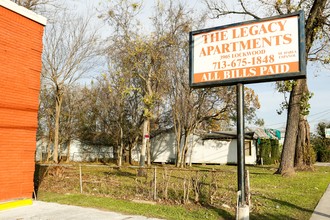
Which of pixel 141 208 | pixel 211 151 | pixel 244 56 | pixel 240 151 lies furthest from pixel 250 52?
pixel 211 151

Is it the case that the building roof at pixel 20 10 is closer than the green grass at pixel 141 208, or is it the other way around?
the green grass at pixel 141 208

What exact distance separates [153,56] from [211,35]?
11853 mm

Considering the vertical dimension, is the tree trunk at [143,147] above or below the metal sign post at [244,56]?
below

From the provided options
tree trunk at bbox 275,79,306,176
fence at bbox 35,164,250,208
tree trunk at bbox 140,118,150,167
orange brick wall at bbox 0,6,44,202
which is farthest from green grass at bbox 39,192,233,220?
tree trunk at bbox 275,79,306,176

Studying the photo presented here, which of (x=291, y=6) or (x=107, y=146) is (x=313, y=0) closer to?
(x=291, y=6)

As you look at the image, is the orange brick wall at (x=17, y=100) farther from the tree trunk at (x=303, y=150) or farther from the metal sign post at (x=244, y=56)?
the tree trunk at (x=303, y=150)

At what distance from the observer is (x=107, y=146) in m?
41.0

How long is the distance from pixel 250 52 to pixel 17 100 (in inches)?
262

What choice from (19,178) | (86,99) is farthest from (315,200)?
(86,99)

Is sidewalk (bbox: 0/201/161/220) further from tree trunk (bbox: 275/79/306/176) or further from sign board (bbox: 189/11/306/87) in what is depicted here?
tree trunk (bbox: 275/79/306/176)

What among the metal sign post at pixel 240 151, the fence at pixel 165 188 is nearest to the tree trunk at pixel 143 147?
the fence at pixel 165 188

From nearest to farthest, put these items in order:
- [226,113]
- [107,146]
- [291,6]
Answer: [291,6] < [226,113] < [107,146]

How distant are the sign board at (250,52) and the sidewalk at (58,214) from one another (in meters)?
4.00

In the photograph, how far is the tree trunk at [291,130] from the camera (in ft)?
61.9
